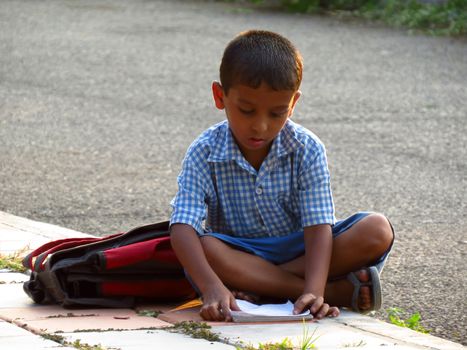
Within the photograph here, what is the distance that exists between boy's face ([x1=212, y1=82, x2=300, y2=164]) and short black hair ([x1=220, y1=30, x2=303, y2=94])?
23 mm

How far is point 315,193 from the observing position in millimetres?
3840

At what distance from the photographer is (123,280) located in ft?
12.4

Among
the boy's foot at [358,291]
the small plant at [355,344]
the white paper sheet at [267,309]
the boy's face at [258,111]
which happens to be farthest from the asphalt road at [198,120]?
the boy's face at [258,111]

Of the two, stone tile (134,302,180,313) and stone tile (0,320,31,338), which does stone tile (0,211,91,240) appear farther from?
stone tile (0,320,31,338)

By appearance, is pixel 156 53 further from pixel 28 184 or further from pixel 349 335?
pixel 349 335

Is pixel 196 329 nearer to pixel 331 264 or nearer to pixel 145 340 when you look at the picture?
pixel 145 340

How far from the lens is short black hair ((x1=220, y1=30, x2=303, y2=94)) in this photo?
364 centimetres

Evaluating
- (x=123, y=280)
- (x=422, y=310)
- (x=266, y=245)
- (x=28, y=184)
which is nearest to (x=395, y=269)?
(x=422, y=310)

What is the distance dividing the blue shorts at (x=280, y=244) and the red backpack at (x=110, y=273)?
0.20m

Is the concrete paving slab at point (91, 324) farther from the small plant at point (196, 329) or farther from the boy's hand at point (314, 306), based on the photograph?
the boy's hand at point (314, 306)

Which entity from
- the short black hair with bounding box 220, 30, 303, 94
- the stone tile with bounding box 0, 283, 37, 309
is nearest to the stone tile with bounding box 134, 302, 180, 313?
the stone tile with bounding box 0, 283, 37, 309

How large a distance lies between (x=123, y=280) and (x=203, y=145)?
525 millimetres

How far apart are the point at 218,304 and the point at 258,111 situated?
24.3 inches

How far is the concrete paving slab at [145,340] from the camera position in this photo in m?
3.10
